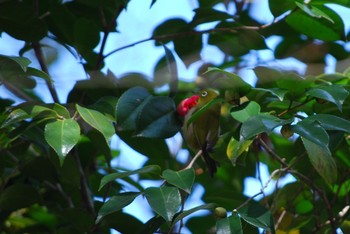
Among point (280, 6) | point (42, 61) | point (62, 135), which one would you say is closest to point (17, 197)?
point (42, 61)

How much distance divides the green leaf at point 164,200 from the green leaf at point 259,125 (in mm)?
131

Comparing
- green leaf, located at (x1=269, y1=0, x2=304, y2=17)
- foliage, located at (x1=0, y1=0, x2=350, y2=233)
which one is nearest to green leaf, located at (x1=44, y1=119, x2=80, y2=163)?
foliage, located at (x1=0, y1=0, x2=350, y2=233)

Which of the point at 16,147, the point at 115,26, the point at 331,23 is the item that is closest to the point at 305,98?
the point at 331,23

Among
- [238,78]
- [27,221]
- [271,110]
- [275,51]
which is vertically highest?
[238,78]

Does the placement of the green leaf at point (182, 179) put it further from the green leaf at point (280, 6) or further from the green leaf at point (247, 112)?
the green leaf at point (280, 6)

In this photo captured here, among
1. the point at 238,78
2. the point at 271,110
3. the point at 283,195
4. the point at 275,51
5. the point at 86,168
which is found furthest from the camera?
the point at 275,51

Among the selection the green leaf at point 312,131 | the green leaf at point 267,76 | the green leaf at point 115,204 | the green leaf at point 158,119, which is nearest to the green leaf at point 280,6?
the green leaf at point 267,76

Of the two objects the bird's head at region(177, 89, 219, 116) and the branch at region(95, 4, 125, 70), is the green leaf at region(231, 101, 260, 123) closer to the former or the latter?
the bird's head at region(177, 89, 219, 116)

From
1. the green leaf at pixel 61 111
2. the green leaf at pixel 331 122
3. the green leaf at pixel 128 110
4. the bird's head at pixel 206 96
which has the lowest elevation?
the bird's head at pixel 206 96

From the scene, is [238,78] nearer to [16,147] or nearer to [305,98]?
[305,98]

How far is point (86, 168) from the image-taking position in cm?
146

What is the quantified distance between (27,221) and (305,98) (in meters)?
0.64

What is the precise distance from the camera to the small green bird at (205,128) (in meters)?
1.19

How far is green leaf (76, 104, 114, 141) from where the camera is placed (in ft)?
3.52
